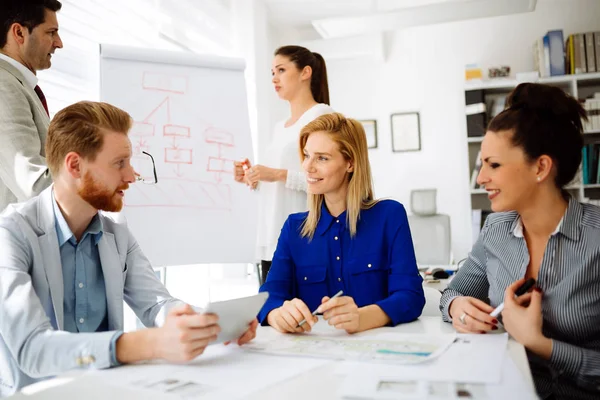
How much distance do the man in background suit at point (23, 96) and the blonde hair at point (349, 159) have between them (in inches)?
30.0

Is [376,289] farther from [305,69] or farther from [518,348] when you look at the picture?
[305,69]

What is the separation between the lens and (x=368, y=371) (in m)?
0.85

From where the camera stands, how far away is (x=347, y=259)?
5.06ft

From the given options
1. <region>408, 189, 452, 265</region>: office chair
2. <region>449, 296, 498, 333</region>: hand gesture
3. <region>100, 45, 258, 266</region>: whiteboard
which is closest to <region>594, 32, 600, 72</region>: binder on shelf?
<region>408, 189, 452, 265</region>: office chair

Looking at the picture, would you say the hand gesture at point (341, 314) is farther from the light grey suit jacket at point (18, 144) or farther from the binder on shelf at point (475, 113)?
the binder on shelf at point (475, 113)

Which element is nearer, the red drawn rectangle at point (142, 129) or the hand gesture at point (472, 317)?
the hand gesture at point (472, 317)

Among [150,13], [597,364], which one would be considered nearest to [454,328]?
[597,364]

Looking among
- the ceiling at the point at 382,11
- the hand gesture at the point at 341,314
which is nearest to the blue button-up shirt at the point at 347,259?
the hand gesture at the point at 341,314

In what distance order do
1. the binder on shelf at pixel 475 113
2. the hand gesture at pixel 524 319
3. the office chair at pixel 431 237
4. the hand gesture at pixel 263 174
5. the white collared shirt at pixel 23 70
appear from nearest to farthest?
1. the hand gesture at pixel 524 319
2. the white collared shirt at pixel 23 70
3. the hand gesture at pixel 263 174
4. the office chair at pixel 431 237
5. the binder on shelf at pixel 475 113

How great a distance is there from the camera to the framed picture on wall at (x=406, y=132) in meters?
5.03

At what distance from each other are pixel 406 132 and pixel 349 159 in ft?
11.5

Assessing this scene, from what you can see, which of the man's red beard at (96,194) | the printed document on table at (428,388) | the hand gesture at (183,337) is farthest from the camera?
the man's red beard at (96,194)

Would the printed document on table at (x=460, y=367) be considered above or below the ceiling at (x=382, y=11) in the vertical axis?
below

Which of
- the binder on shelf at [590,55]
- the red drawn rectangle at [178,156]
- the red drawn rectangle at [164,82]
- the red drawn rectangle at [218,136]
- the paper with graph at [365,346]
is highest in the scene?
the binder on shelf at [590,55]
